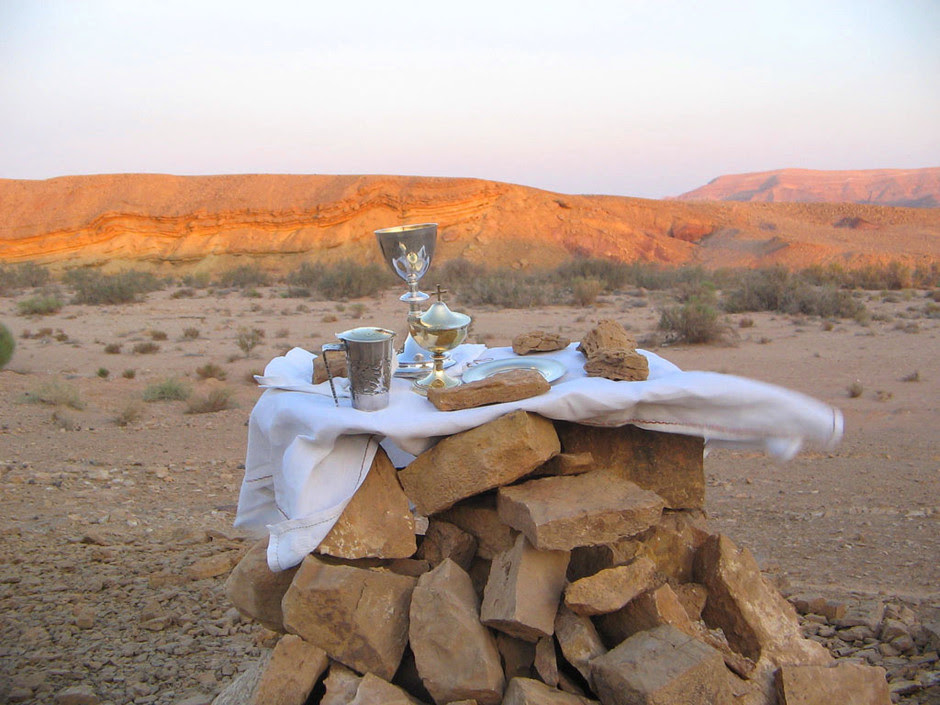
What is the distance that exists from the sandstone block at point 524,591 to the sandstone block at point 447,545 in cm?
23

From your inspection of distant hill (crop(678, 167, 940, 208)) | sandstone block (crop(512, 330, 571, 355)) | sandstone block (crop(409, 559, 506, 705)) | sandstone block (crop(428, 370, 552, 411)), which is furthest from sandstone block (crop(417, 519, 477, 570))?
distant hill (crop(678, 167, 940, 208))

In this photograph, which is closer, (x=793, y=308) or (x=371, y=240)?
(x=793, y=308)

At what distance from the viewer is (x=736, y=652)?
86.4 inches

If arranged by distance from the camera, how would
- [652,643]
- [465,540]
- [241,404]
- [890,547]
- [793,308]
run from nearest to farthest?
[652,643]
[465,540]
[890,547]
[241,404]
[793,308]

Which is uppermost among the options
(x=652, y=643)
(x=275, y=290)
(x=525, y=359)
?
(x=525, y=359)

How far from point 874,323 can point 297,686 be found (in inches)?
484

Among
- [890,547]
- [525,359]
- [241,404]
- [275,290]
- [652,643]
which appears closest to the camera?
[652,643]

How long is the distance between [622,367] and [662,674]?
3.08ft

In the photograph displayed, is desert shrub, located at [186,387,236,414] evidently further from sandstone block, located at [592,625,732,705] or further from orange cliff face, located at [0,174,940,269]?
orange cliff face, located at [0,174,940,269]

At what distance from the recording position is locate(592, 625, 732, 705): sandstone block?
5.71ft

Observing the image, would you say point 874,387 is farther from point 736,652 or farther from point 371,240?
point 371,240

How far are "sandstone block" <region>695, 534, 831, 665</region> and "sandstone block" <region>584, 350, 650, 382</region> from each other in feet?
1.88

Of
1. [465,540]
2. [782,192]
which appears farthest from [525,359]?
[782,192]

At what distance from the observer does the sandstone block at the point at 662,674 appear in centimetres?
174
